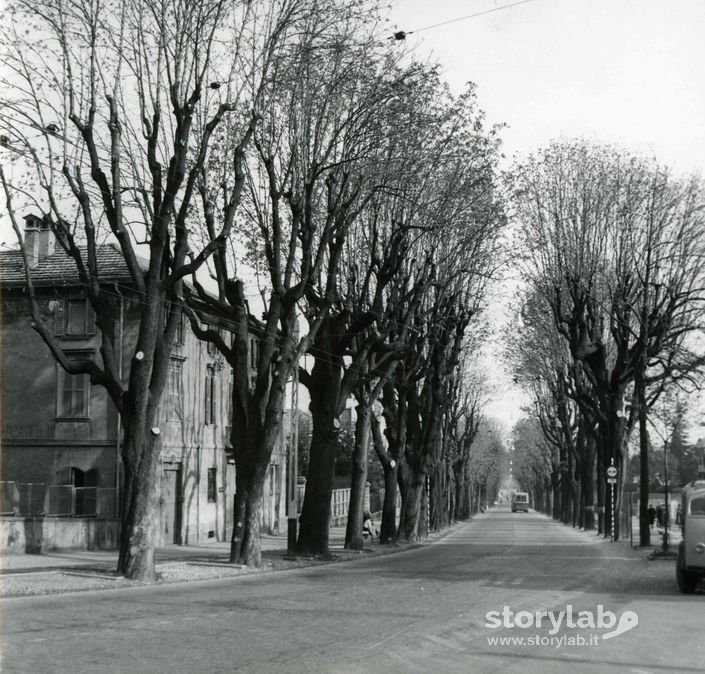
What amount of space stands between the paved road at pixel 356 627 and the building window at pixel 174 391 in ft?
52.2

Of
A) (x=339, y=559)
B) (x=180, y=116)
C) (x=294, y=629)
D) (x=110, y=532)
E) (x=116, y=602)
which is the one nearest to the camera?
(x=294, y=629)

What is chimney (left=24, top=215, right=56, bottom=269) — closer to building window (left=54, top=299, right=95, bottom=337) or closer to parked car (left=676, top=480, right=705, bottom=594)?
building window (left=54, top=299, right=95, bottom=337)

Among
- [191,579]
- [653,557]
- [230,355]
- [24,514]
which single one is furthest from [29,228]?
[653,557]

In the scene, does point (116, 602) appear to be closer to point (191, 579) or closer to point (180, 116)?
point (191, 579)

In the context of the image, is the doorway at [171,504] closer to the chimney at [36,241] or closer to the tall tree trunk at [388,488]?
the tall tree trunk at [388,488]

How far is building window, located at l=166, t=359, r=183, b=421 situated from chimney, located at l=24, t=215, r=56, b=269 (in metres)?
5.86

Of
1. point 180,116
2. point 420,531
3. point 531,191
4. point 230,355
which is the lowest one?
point 420,531

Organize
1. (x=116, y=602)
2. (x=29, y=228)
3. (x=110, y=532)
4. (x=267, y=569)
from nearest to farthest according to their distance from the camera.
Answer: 1. (x=116, y=602)
2. (x=267, y=569)
3. (x=110, y=532)
4. (x=29, y=228)

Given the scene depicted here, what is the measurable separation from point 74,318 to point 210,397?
24.9ft

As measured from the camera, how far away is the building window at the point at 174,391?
36.7 m

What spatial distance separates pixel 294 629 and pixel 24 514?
22392 mm

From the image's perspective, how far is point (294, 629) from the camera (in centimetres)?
1274

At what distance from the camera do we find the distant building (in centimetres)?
3412

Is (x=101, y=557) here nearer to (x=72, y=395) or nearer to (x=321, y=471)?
(x=321, y=471)
